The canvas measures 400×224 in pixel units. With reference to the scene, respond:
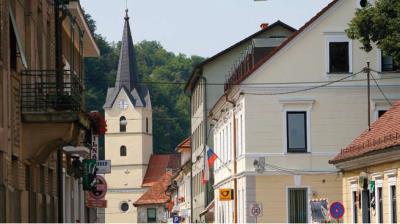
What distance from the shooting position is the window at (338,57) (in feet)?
174

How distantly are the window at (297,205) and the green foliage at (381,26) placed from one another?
12.3 m

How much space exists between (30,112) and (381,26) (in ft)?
56.3

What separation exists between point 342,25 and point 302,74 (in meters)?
2.46

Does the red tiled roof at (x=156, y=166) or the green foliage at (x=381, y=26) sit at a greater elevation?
the red tiled roof at (x=156, y=166)

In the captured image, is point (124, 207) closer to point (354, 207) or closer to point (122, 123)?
point (122, 123)

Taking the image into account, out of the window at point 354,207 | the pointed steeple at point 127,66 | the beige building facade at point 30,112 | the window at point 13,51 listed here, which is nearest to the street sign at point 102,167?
the window at point 354,207

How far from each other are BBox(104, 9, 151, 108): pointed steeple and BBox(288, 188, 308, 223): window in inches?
4172

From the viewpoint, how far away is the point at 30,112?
2595 centimetres

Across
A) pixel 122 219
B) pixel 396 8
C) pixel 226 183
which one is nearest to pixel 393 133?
pixel 396 8

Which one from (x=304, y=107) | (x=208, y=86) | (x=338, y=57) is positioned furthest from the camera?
(x=208, y=86)

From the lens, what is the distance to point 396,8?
132 feet

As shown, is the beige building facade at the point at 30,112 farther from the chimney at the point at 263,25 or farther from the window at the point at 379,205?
the chimney at the point at 263,25

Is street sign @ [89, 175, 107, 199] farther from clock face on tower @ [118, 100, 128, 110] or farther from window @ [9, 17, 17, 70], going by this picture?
clock face on tower @ [118, 100, 128, 110]

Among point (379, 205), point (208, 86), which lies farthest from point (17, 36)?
point (208, 86)
